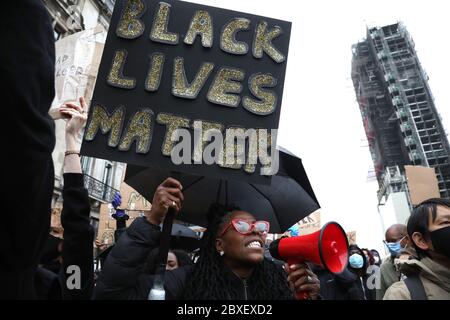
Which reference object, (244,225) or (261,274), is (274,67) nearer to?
(244,225)

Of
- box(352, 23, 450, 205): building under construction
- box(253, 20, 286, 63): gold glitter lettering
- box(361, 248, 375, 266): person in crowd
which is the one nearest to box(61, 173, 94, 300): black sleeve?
box(253, 20, 286, 63): gold glitter lettering

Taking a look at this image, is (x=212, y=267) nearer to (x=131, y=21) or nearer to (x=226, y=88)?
(x=226, y=88)

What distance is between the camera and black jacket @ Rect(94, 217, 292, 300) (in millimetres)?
1934

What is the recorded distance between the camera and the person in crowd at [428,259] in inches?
85.1

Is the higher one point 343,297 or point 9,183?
point 343,297

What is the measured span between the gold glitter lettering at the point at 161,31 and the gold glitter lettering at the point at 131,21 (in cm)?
8

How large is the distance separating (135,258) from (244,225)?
2.85 feet

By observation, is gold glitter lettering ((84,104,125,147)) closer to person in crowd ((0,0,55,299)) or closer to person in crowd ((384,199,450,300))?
person in crowd ((0,0,55,299))

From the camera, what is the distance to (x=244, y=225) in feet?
8.38

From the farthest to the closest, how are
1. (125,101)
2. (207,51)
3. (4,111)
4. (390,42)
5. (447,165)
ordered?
(390,42) < (447,165) < (207,51) < (125,101) < (4,111)

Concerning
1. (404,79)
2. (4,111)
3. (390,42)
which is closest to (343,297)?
(4,111)

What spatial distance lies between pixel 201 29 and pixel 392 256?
3710 mm

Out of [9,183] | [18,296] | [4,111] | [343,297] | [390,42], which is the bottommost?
[18,296]

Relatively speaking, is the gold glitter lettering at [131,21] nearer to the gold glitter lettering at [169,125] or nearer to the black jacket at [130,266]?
the gold glitter lettering at [169,125]
